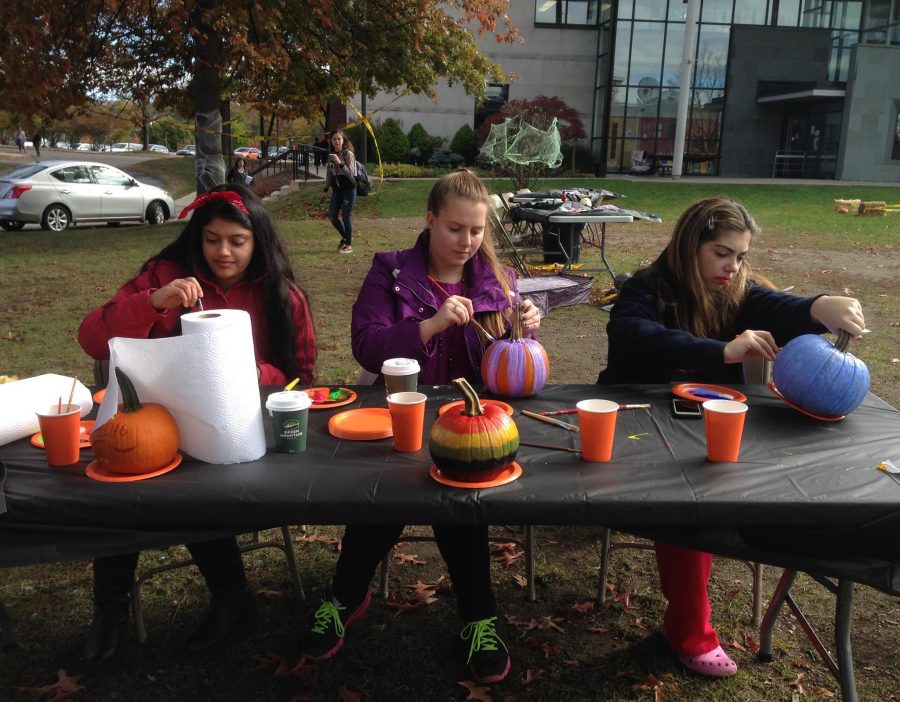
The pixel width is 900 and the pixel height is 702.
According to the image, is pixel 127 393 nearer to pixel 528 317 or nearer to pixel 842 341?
pixel 528 317

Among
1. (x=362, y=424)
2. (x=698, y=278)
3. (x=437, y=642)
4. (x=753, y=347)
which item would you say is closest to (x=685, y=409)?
(x=753, y=347)

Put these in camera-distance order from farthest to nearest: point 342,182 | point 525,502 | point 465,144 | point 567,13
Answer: point 567,13, point 465,144, point 342,182, point 525,502

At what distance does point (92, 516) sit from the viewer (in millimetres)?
1640

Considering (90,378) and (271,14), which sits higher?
(271,14)

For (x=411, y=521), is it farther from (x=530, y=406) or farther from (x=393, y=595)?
(x=393, y=595)

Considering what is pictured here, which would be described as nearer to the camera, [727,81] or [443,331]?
[443,331]

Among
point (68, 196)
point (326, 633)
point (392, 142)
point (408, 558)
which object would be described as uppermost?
point (392, 142)

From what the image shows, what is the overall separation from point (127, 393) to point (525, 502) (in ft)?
3.07

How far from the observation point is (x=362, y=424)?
2.03 meters

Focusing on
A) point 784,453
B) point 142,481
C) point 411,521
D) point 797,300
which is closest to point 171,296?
point 142,481

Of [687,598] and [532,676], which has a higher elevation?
[687,598]

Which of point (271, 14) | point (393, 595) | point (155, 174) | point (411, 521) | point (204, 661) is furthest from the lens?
point (155, 174)

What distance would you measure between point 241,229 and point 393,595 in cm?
148

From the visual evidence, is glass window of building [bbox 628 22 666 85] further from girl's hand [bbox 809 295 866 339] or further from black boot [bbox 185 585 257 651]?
black boot [bbox 185 585 257 651]
